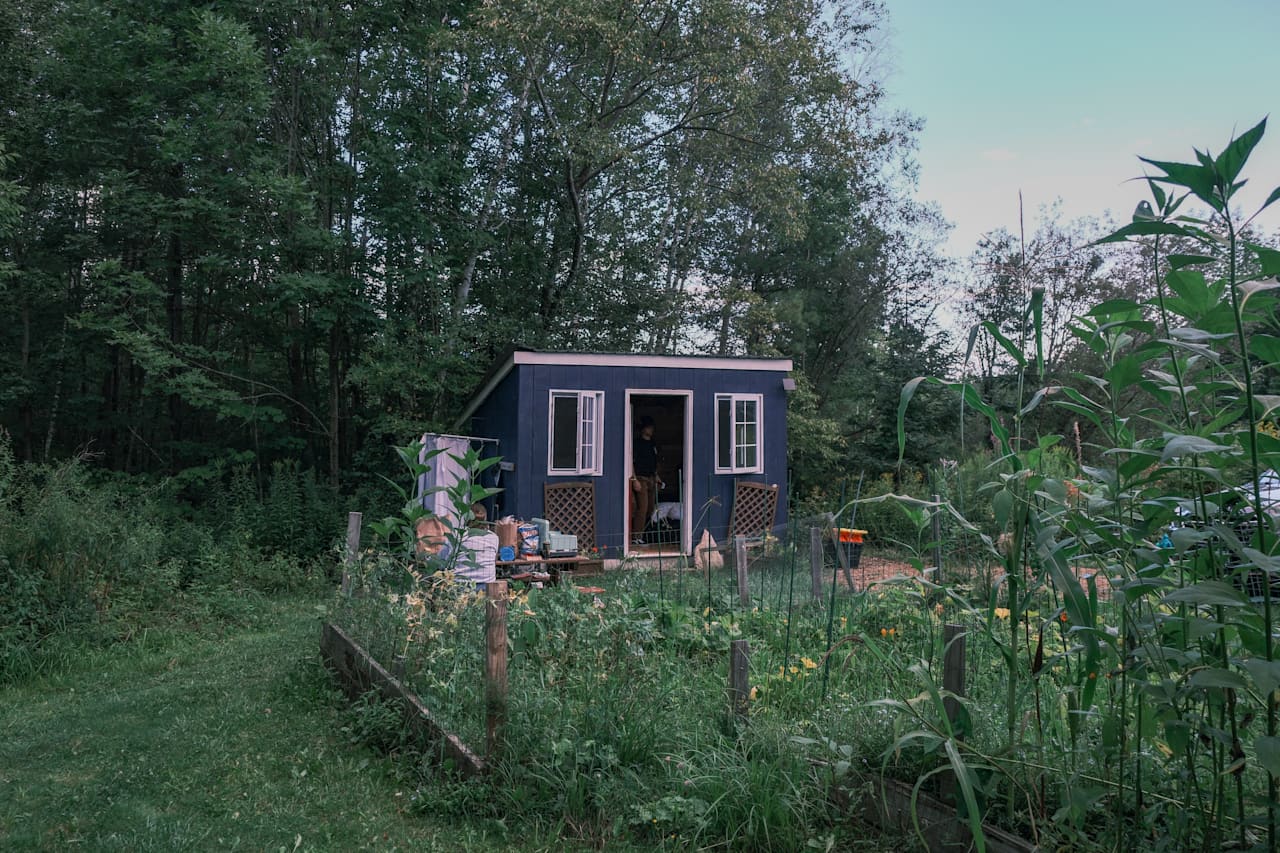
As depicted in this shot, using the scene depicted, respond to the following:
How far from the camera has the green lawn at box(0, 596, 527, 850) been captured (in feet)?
9.78

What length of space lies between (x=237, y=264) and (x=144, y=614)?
25.0ft

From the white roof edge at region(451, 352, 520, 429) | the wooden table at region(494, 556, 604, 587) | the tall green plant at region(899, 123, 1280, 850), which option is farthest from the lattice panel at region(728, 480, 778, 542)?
the tall green plant at region(899, 123, 1280, 850)

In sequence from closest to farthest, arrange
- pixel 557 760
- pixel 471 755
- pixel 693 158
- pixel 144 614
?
pixel 557 760 → pixel 471 755 → pixel 144 614 → pixel 693 158

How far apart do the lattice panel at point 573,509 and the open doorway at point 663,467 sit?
507mm

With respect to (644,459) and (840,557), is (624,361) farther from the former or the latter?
(840,557)

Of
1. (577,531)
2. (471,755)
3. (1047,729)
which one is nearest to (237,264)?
(577,531)

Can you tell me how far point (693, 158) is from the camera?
50.9ft

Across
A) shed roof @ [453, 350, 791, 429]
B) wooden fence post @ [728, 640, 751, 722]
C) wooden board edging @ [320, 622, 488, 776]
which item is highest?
shed roof @ [453, 350, 791, 429]

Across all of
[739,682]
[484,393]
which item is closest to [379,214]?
[484,393]

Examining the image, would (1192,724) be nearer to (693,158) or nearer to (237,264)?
(237,264)

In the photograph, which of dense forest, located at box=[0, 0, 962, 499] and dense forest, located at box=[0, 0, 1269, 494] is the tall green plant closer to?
dense forest, located at box=[0, 0, 1269, 494]

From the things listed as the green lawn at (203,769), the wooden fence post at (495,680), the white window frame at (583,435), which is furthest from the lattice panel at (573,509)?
the wooden fence post at (495,680)

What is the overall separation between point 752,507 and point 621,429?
2.04 metres

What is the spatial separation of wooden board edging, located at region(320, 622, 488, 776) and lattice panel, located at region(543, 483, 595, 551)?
16.3ft
